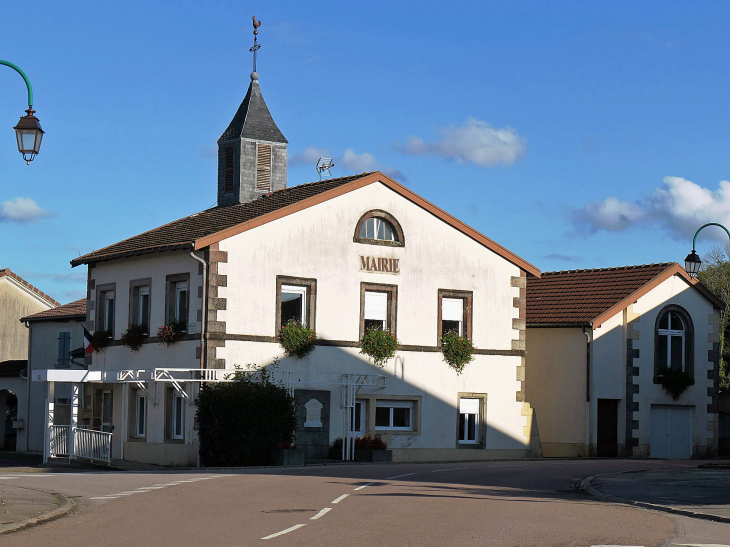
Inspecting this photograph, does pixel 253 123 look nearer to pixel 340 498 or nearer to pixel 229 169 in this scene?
pixel 229 169

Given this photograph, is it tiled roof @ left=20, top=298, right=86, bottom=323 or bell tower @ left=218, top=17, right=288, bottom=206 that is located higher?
bell tower @ left=218, top=17, right=288, bottom=206

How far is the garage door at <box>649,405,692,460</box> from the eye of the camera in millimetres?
33938

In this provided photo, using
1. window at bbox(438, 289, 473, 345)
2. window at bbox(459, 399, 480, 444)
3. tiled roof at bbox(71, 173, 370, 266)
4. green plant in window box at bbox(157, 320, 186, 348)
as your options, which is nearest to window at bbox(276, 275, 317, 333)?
tiled roof at bbox(71, 173, 370, 266)

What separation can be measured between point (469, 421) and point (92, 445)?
34.8 ft

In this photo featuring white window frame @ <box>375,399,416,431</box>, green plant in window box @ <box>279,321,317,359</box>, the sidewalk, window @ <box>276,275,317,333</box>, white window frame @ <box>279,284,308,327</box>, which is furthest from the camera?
white window frame @ <box>375,399,416,431</box>

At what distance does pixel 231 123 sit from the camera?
114 feet

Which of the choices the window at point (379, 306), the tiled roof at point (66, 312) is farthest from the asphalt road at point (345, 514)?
the tiled roof at point (66, 312)

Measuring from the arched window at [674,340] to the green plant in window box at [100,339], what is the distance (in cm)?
1686

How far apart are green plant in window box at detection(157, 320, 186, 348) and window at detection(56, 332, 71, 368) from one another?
13.5 meters

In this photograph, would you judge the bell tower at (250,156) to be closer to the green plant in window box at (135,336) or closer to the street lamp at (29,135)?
the green plant in window box at (135,336)

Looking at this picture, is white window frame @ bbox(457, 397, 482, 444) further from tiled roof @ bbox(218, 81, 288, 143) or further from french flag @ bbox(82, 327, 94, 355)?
french flag @ bbox(82, 327, 94, 355)

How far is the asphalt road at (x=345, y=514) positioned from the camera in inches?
444

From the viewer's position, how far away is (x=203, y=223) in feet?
101

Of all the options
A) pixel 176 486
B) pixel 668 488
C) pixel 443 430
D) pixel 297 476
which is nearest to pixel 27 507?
pixel 176 486
